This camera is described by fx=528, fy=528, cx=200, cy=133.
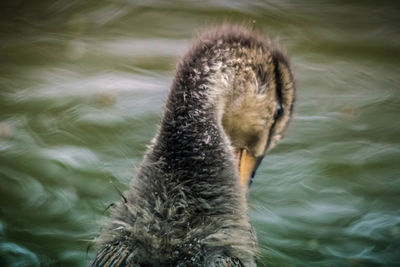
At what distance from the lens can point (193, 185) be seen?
7.90 feet

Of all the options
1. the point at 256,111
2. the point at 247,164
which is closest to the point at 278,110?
the point at 256,111

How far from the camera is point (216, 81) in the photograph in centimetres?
262

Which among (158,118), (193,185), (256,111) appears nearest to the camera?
(193,185)

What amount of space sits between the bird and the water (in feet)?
3.70

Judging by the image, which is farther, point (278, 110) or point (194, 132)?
point (278, 110)

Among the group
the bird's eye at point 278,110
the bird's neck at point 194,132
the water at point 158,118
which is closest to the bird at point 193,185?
the bird's neck at point 194,132

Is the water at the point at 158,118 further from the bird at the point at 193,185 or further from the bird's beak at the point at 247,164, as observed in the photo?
the bird at the point at 193,185

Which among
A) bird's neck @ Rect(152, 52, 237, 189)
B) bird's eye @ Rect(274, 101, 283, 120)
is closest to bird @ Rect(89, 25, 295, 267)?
bird's neck @ Rect(152, 52, 237, 189)

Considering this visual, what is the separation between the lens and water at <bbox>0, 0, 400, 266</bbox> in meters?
3.83

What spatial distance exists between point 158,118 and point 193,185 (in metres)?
2.49

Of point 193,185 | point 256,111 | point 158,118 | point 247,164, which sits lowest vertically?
point 158,118

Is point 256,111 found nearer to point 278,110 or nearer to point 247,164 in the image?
point 278,110

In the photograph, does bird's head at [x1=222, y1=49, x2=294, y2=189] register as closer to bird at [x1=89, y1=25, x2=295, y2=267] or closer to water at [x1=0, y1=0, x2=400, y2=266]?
bird at [x1=89, y1=25, x2=295, y2=267]

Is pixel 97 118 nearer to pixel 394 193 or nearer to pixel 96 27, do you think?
pixel 96 27
